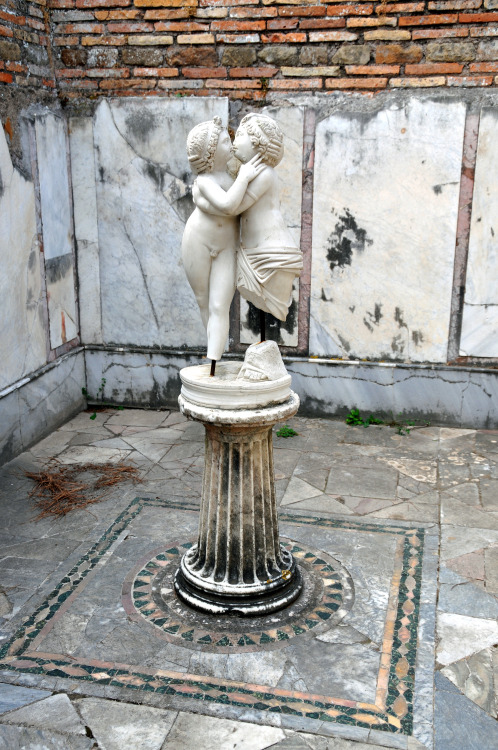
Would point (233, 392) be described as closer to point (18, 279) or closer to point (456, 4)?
point (18, 279)

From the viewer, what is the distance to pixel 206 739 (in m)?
2.73

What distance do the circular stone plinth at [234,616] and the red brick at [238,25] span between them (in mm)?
4011

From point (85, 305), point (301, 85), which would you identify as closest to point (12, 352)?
point (85, 305)

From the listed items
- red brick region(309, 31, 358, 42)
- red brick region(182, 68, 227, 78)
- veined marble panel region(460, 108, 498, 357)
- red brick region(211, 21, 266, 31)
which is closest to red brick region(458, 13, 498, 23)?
veined marble panel region(460, 108, 498, 357)

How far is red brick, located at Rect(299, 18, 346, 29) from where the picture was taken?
17.7ft

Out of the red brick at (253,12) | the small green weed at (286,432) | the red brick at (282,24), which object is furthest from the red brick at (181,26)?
the small green weed at (286,432)

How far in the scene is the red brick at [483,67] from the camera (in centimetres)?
527

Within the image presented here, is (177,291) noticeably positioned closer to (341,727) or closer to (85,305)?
(85,305)

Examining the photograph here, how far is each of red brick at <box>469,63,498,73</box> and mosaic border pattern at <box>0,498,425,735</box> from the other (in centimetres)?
375

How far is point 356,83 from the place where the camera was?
5.50m

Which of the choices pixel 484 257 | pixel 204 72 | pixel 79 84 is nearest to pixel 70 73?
pixel 79 84

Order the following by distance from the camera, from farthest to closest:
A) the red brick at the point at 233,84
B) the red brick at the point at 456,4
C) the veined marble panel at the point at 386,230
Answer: the red brick at the point at 233,84 < the veined marble panel at the point at 386,230 < the red brick at the point at 456,4

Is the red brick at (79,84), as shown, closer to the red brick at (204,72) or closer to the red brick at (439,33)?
the red brick at (204,72)

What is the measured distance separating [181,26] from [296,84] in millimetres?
1013
